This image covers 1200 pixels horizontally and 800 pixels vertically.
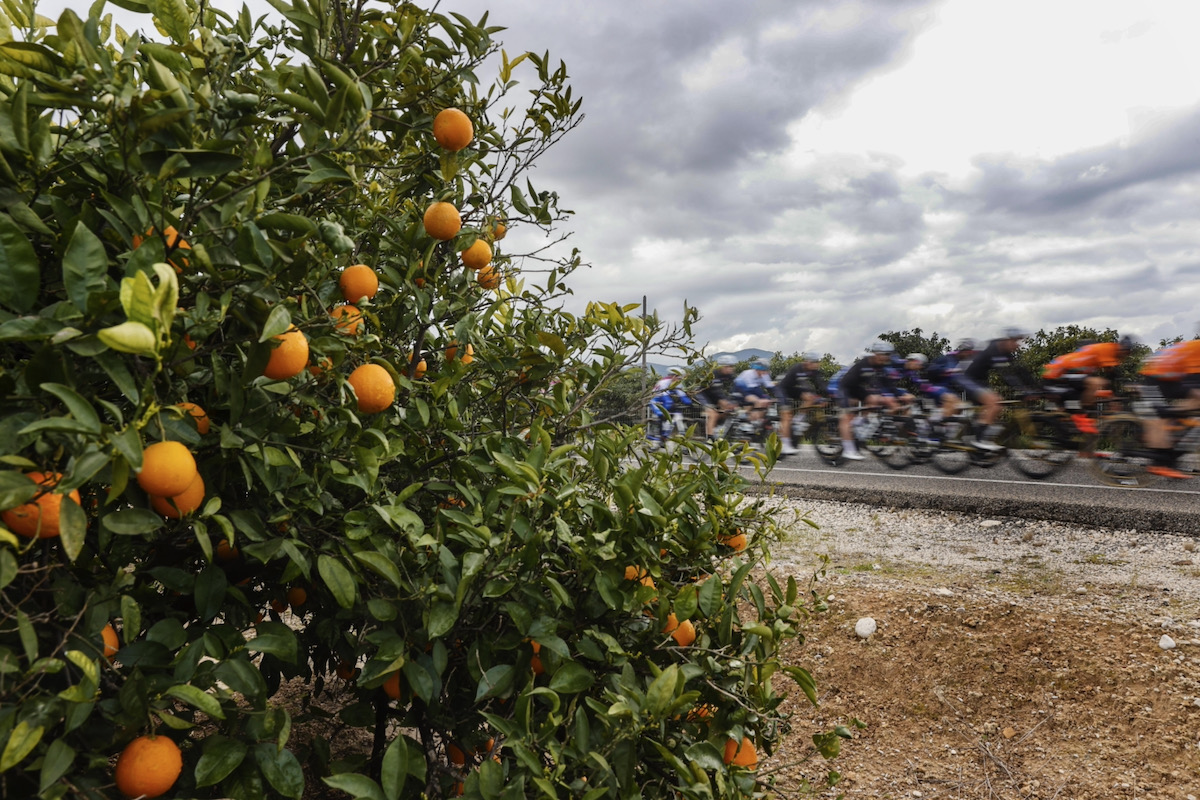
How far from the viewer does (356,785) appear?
96 cm

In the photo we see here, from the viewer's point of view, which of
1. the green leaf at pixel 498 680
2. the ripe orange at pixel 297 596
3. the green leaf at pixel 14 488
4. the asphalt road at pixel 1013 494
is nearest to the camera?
the green leaf at pixel 14 488

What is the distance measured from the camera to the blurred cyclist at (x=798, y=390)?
10734 mm

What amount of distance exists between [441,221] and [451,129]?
0.60 ft

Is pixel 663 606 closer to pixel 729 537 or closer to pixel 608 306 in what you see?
pixel 729 537

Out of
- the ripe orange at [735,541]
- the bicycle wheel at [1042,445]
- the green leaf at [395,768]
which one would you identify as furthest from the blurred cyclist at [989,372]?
the green leaf at [395,768]

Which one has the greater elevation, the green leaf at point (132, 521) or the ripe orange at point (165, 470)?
the ripe orange at point (165, 470)

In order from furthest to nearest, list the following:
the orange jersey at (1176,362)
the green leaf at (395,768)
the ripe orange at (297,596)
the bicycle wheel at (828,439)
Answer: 1. the bicycle wheel at (828,439)
2. the orange jersey at (1176,362)
3. the ripe orange at (297,596)
4. the green leaf at (395,768)

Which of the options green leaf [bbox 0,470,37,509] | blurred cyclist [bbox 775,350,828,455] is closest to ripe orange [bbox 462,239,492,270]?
green leaf [bbox 0,470,37,509]

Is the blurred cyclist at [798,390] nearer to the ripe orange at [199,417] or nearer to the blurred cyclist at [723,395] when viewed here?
the blurred cyclist at [723,395]

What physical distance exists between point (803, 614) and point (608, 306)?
3.06 ft

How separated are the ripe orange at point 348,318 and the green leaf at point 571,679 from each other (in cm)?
69

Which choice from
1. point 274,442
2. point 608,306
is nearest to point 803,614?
point 608,306

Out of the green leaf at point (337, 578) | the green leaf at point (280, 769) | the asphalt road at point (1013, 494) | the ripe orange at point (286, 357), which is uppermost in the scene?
the ripe orange at point (286, 357)

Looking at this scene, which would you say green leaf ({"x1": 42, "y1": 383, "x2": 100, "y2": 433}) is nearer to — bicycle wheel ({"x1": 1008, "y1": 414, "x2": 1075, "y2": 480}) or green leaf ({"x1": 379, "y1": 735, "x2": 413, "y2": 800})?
green leaf ({"x1": 379, "y1": 735, "x2": 413, "y2": 800})
